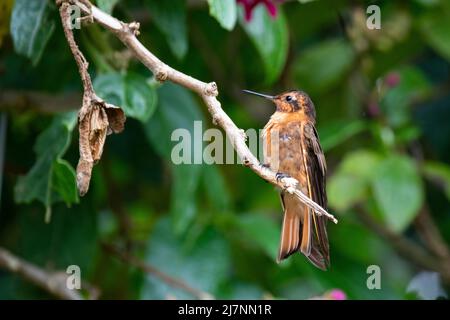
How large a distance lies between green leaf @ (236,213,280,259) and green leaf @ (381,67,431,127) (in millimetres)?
804

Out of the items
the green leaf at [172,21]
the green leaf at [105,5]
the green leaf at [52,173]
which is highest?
the green leaf at [172,21]

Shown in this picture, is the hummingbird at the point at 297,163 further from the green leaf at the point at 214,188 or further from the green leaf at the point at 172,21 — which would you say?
the green leaf at the point at 214,188

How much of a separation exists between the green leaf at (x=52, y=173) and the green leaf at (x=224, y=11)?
534 millimetres

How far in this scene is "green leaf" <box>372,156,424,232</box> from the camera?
3.07 m

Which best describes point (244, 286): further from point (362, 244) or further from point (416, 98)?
point (416, 98)

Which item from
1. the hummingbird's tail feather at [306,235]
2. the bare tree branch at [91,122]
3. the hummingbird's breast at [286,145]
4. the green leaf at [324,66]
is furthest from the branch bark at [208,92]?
the green leaf at [324,66]

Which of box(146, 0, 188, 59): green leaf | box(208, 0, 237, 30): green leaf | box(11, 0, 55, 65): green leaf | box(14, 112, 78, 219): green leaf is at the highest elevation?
box(146, 0, 188, 59): green leaf

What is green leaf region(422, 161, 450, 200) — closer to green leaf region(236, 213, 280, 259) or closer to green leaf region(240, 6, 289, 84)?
green leaf region(236, 213, 280, 259)

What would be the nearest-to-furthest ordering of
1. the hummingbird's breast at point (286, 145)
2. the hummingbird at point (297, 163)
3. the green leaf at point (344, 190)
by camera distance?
the hummingbird at point (297, 163) < the hummingbird's breast at point (286, 145) < the green leaf at point (344, 190)

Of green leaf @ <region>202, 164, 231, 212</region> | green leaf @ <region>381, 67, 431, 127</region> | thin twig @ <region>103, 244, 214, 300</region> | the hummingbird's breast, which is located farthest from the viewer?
green leaf @ <region>381, 67, 431, 127</region>

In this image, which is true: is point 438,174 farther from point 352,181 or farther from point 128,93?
point 128,93

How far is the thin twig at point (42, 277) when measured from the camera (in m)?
2.68

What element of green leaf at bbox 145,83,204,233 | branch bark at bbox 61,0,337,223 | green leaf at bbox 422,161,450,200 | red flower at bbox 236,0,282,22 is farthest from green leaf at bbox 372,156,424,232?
branch bark at bbox 61,0,337,223

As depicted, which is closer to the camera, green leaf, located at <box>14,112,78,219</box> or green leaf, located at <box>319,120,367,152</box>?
green leaf, located at <box>14,112,78,219</box>
